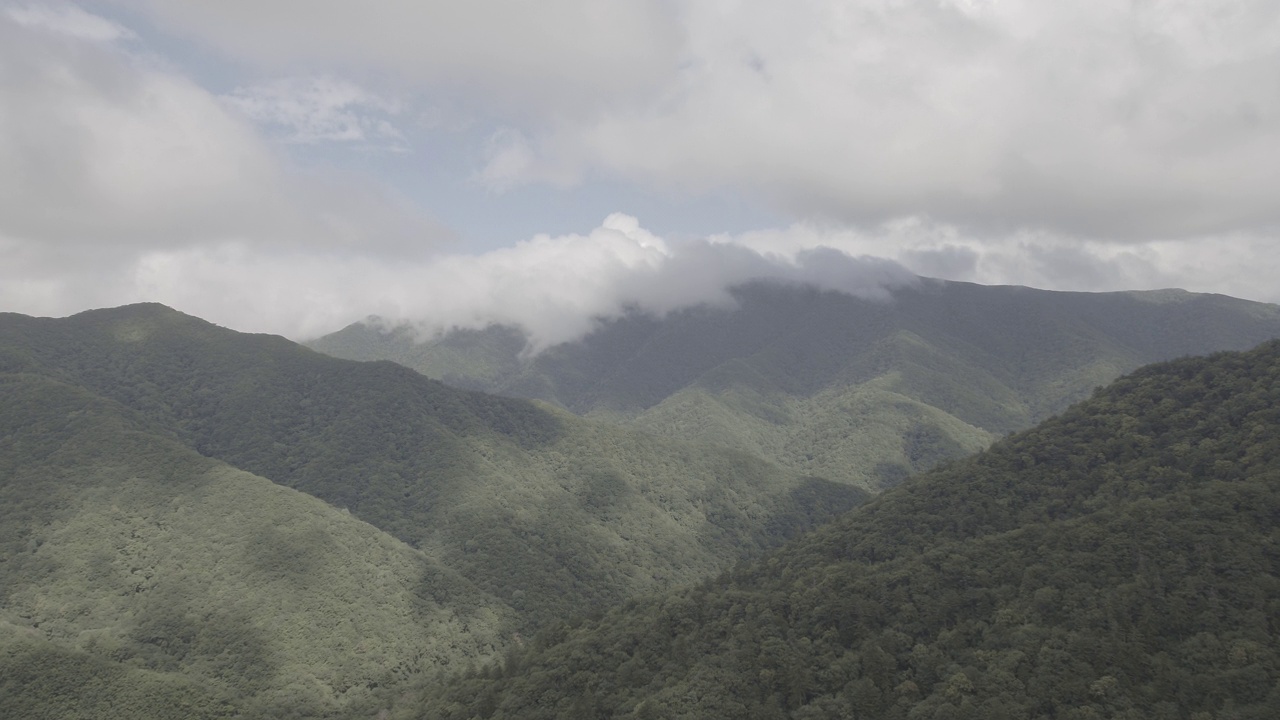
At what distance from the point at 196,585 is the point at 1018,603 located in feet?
426

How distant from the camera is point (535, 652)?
302 feet

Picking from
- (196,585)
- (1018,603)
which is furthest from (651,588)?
(1018,603)

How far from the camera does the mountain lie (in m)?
54.4

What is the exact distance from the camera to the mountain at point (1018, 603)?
179 feet

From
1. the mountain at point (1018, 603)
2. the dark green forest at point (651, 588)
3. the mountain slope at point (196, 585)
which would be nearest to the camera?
the mountain at point (1018, 603)

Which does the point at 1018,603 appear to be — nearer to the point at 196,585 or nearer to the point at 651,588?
the point at 651,588

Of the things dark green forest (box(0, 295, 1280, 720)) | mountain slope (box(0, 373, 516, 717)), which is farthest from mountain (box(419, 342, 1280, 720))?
mountain slope (box(0, 373, 516, 717))

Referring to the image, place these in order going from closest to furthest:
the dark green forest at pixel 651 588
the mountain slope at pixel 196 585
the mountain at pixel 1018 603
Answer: the mountain at pixel 1018 603 → the dark green forest at pixel 651 588 → the mountain slope at pixel 196 585

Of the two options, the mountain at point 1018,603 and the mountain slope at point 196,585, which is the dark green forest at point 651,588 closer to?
the mountain at point 1018,603

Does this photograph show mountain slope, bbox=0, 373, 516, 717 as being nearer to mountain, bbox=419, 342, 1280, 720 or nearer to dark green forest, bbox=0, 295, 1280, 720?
dark green forest, bbox=0, 295, 1280, 720

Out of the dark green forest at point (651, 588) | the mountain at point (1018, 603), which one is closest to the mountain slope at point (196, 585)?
the dark green forest at point (651, 588)

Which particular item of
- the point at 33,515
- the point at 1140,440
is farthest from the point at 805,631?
the point at 33,515

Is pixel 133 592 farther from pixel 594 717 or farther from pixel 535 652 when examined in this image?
pixel 594 717

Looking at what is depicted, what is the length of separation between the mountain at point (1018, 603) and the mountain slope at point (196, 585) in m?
35.7
